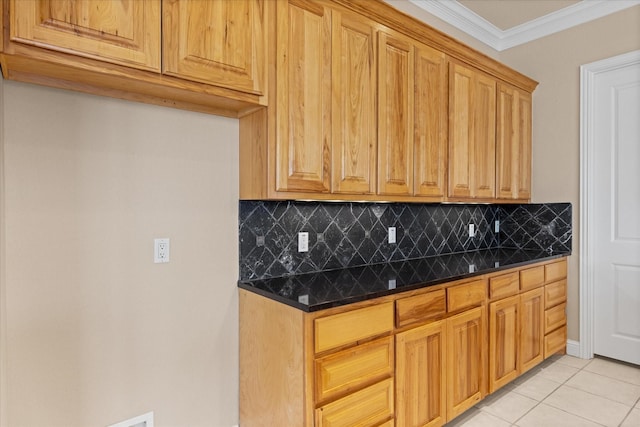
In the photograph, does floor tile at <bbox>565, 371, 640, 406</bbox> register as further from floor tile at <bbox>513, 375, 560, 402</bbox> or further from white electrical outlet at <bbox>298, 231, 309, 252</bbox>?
white electrical outlet at <bbox>298, 231, 309, 252</bbox>

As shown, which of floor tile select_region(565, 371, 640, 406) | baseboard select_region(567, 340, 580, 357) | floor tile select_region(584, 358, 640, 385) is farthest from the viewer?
baseboard select_region(567, 340, 580, 357)

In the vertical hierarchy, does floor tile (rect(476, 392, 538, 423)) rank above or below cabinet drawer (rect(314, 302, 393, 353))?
below

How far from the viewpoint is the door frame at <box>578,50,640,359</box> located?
3221 mm

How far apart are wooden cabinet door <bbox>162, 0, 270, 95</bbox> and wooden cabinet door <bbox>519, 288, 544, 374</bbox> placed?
2.39m

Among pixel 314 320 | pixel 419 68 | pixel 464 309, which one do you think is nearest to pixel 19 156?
pixel 314 320

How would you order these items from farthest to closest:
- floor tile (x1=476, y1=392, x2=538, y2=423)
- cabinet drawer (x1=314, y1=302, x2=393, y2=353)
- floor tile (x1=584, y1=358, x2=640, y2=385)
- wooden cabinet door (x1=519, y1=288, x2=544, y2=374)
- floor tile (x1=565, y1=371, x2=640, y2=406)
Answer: floor tile (x1=584, y1=358, x2=640, y2=385) < wooden cabinet door (x1=519, y1=288, x2=544, y2=374) < floor tile (x1=565, y1=371, x2=640, y2=406) < floor tile (x1=476, y1=392, x2=538, y2=423) < cabinet drawer (x1=314, y1=302, x2=393, y2=353)

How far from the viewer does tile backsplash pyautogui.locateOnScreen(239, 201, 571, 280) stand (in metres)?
2.14

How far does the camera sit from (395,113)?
232 cm

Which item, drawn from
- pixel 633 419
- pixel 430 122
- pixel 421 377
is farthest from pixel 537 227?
pixel 421 377

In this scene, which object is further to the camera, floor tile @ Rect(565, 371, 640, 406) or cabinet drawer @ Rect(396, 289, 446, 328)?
floor tile @ Rect(565, 371, 640, 406)

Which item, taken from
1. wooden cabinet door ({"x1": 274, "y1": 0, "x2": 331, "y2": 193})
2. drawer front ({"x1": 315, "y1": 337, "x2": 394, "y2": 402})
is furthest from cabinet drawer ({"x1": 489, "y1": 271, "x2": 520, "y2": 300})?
wooden cabinet door ({"x1": 274, "y1": 0, "x2": 331, "y2": 193})

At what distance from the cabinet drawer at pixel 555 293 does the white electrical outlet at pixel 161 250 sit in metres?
2.80

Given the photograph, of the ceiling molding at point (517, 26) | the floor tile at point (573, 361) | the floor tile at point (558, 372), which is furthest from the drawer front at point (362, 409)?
the ceiling molding at point (517, 26)

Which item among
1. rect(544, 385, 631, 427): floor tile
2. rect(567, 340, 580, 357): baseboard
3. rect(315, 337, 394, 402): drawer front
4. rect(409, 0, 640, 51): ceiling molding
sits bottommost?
rect(544, 385, 631, 427): floor tile
